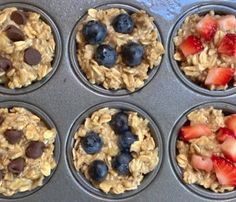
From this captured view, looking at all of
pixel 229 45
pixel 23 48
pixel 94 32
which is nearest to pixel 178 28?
pixel 229 45

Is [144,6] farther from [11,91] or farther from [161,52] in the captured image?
[11,91]

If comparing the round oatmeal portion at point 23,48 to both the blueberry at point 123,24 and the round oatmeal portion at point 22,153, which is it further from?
the blueberry at point 123,24

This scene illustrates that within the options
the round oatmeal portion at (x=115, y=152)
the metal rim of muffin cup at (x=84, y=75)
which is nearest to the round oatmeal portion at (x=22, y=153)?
the round oatmeal portion at (x=115, y=152)

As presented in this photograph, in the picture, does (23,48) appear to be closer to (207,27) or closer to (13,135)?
(13,135)

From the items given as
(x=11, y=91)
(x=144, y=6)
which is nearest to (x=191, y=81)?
(x=144, y=6)

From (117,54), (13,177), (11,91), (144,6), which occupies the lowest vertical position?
(13,177)

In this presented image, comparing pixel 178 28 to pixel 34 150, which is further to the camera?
pixel 178 28

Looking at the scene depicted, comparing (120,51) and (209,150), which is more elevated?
(120,51)
